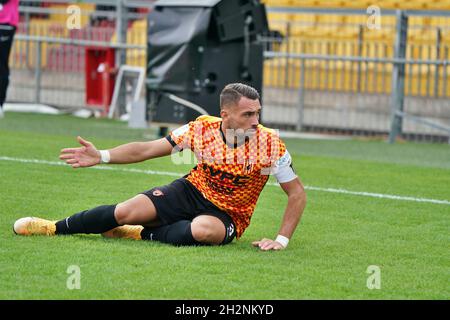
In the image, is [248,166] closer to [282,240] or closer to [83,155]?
[282,240]

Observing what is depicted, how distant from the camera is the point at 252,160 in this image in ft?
24.7

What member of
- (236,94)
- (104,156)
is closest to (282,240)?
(236,94)

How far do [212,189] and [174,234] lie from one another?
41cm

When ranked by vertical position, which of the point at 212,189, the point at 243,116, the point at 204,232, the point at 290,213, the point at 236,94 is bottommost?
the point at 204,232

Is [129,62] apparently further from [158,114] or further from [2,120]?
[158,114]

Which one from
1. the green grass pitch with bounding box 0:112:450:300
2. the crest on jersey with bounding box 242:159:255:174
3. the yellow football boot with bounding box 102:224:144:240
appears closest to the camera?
the green grass pitch with bounding box 0:112:450:300

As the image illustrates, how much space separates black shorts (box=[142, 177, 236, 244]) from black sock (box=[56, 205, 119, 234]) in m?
0.31

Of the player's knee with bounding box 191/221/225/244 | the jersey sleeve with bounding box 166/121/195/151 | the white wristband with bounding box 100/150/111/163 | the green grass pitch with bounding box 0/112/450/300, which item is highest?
A: the jersey sleeve with bounding box 166/121/195/151

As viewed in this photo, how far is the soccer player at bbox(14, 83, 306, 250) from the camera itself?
24.6ft

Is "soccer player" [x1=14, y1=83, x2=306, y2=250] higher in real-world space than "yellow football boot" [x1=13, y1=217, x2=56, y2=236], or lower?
higher

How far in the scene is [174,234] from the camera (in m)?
7.55

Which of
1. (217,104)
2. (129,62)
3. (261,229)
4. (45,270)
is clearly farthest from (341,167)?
(129,62)

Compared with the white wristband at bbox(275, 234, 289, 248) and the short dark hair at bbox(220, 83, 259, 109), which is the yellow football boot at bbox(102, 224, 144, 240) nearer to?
the white wristband at bbox(275, 234, 289, 248)

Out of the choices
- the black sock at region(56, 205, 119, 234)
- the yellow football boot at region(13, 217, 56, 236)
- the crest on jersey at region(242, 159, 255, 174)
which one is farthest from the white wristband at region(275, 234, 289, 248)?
the yellow football boot at region(13, 217, 56, 236)
